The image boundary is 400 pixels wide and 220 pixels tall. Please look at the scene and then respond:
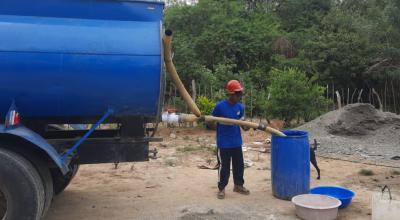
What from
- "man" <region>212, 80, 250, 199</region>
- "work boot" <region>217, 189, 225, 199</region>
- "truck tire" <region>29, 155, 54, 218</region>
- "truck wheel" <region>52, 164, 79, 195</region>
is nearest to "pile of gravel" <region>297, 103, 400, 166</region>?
"man" <region>212, 80, 250, 199</region>

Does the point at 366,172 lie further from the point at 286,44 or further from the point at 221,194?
the point at 286,44

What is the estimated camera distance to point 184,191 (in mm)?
6430

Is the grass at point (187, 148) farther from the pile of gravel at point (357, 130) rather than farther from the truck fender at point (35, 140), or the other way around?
the truck fender at point (35, 140)

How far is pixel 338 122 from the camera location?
11.7 m

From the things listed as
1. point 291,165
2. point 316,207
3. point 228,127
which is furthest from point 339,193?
point 228,127

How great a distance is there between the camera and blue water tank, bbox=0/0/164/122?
4.02m

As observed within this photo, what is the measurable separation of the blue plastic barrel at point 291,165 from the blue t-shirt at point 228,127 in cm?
51

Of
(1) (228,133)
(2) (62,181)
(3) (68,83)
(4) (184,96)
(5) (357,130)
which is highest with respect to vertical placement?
(3) (68,83)

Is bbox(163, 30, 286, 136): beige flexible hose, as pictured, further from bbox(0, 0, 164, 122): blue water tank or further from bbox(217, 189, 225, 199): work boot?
bbox(217, 189, 225, 199): work boot

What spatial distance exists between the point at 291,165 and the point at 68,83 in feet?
9.75

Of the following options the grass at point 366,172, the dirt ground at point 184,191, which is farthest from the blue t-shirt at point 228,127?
the grass at point 366,172

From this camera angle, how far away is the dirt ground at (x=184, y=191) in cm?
536

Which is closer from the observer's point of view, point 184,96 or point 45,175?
point 45,175

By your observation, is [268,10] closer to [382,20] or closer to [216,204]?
[382,20]
